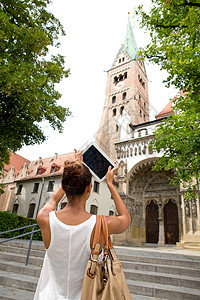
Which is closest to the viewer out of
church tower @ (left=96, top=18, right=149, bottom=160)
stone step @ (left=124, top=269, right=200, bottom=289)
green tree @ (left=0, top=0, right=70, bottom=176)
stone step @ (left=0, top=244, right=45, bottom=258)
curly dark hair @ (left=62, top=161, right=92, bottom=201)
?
curly dark hair @ (left=62, top=161, right=92, bottom=201)

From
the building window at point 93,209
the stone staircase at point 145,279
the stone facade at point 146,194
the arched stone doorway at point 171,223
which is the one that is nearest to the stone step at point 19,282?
the stone staircase at point 145,279

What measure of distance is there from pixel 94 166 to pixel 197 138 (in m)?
5.15

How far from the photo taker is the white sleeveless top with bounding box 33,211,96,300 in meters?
1.22

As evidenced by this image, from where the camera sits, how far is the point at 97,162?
6.97ft

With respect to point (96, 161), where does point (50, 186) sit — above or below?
above

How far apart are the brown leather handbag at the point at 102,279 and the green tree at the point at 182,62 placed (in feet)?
19.1

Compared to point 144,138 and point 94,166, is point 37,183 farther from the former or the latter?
point 94,166

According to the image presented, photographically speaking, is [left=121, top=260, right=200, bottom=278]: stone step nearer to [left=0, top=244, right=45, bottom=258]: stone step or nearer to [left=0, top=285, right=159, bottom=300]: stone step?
[left=0, top=285, right=159, bottom=300]: stone step

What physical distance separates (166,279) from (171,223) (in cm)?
1450

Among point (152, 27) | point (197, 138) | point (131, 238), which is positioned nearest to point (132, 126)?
point (131, 238)

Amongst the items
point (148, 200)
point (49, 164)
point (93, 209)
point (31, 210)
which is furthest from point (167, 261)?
point (49, 164)

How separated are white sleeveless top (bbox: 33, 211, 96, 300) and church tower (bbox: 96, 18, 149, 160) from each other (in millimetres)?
19632

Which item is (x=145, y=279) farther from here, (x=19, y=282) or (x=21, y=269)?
(x=21, y=269)

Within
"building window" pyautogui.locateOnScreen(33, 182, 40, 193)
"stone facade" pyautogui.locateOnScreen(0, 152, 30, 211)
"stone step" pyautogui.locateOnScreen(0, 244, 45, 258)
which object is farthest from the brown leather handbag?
"stone facade" pyautogui.locateOnScreen(0, 152, 30, 211)
